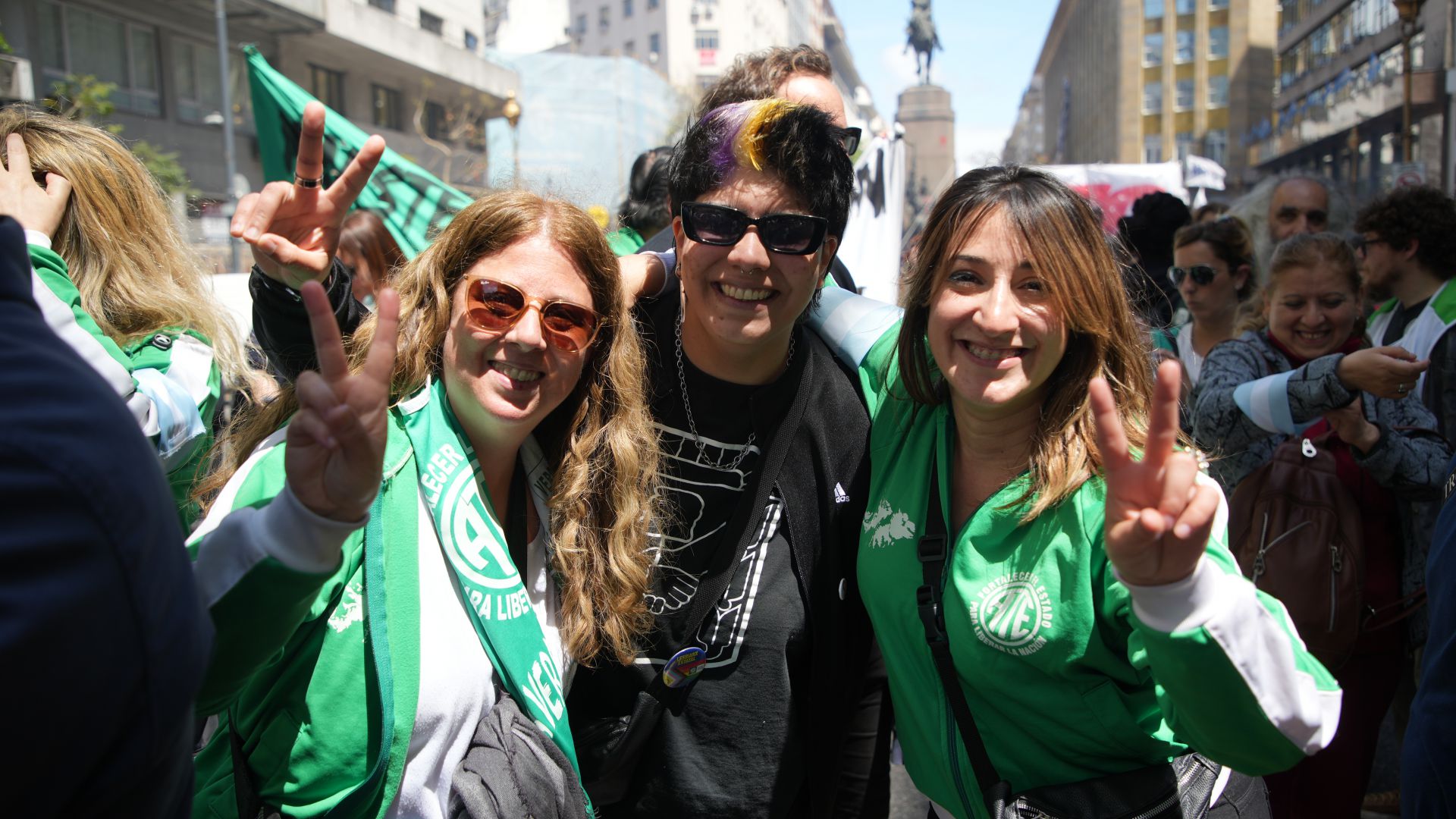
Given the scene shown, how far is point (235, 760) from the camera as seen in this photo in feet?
5.51

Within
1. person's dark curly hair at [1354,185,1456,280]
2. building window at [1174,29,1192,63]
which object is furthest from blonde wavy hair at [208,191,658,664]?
building window at [1174,29,1192,63]

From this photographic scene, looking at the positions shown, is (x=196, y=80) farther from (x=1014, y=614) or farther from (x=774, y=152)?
(x=1014, y=614)

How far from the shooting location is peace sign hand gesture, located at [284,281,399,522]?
1.32m

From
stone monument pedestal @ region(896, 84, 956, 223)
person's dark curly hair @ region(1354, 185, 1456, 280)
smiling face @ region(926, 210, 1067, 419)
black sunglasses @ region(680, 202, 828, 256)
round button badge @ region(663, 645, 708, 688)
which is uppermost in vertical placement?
stone monument pedestal @ region(896, 84, 956, 223)

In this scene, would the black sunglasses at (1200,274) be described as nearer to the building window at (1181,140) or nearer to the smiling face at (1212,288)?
the smiling face at (1212,288)

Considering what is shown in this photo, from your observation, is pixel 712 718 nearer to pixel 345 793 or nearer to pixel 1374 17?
pixel 345 793

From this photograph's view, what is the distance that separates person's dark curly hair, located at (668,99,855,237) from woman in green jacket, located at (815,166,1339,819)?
0.35 meters

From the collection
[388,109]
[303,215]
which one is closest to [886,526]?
[303,215]

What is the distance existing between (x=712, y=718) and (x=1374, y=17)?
3625cm

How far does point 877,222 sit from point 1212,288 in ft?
8.47

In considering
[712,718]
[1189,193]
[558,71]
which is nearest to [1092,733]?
[712,718]

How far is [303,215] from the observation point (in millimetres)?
2193

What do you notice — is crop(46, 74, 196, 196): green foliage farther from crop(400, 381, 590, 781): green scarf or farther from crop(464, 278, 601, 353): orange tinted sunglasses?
crop(400, 381, 590, 781): green scarf

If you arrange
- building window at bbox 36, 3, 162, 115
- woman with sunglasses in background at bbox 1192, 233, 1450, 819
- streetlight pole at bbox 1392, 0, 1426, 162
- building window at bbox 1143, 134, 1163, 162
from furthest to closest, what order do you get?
building window at bbox 1143, 134, 1163, 162
building window at bbox 36, 3, 162, 115
streetlight pole at bbox 1392, 0, 1426, 162
woman with sunglasses in background at bbox 1192, 233, 1450, 819
